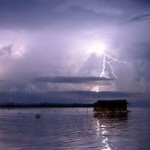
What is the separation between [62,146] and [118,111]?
79997mm

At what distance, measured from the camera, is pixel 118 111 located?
116 metres

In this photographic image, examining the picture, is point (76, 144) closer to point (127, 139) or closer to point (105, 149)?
point (105, 149)

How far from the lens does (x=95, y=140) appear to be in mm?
42875

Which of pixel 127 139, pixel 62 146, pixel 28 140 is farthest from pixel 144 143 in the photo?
pixel 28 140

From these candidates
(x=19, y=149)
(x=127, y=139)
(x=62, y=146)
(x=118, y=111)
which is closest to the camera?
(x=19, y=149)

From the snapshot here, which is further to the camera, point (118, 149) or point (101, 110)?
point (101, 110)

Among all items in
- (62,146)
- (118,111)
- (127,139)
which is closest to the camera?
(62,146)

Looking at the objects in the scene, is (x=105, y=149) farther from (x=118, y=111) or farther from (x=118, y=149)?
(x=118, y=111)

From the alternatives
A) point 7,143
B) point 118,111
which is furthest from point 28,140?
point 118,111

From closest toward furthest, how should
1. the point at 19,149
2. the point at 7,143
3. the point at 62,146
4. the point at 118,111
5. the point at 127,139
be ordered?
the point at 19,149 → the point at 62,146 → the point at 7,143 → the point at 127,139 → the point at 118,111

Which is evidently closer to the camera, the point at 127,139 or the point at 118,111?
the point at 127,139

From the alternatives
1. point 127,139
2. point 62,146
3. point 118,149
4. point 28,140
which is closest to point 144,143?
point 127,139

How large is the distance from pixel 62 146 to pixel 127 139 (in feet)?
33.3

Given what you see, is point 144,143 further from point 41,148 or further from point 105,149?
point 41,148
